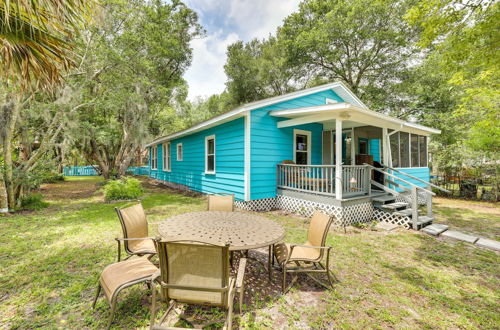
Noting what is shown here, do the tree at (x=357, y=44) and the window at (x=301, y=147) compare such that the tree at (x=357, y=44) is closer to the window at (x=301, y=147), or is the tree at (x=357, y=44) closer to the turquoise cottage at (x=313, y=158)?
the turquoise cottage at (x=313, y=158)

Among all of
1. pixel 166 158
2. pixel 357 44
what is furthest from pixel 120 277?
pixel 357 44

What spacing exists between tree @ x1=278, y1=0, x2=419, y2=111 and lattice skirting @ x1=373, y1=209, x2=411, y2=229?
37.8ft

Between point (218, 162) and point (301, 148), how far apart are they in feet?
10.7

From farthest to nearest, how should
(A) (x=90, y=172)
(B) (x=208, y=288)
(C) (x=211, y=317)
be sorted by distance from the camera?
(A) (x=90, y=172), (C) (x=211, y=317), (B) (x=208, y=288)

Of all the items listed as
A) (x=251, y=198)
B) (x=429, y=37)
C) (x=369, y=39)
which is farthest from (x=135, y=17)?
(x=369, y=39)

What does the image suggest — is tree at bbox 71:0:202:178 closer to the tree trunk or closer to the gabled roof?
the tree trunk

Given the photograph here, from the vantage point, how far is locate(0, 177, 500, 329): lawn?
2.20 meters

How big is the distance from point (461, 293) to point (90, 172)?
28648 millimetres

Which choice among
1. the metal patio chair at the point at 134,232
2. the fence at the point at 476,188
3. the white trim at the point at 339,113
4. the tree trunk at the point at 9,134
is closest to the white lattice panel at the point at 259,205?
the white trim at the point at 339,113

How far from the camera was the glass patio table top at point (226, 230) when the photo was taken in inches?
93.9

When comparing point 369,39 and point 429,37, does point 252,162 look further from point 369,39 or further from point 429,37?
point 369,39

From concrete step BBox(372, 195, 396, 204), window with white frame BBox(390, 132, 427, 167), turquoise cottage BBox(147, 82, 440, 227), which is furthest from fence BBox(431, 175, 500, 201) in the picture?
concrete step BBox(372, 195, 396, 204)

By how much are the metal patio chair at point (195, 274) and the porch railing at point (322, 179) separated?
452cm

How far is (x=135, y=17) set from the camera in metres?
8.88
